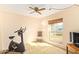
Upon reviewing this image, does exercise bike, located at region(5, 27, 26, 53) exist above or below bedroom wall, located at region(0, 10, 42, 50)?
below

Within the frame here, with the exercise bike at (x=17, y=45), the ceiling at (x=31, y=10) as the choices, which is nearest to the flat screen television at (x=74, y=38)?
the ceiling at (x=31, y=10)

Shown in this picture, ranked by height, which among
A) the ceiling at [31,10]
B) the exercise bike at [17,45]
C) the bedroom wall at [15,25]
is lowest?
the exercise bike at [17,45]

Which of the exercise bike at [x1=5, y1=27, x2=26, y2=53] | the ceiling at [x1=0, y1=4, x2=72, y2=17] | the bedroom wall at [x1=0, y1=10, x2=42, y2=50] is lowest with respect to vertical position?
the exercise bike at [x1=5, y1=27, x2=26, y2=53]

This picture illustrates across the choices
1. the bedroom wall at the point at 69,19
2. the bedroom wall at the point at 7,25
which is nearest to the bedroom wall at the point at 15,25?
the bedroom wall at the point at 7,25

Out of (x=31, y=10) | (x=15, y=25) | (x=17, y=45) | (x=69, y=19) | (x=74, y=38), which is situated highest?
(x=31, y=10)

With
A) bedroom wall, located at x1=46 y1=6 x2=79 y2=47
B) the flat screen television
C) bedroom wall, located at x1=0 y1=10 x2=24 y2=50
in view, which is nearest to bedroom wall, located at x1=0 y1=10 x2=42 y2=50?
bedroom wall, located at x1=0 y1=10 x2=24 y2=50

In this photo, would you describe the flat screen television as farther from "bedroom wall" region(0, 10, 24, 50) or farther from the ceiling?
"bedroom wall" region(0, 10, 24, 50)

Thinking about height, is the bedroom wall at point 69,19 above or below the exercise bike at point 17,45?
above

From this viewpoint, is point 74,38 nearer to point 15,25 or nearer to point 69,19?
point 69,19

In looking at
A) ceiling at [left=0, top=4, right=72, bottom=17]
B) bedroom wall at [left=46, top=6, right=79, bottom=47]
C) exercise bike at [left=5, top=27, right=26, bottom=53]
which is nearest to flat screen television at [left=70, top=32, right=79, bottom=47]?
bedroom wall at [left=46, top=6, right=79, bottom=47]

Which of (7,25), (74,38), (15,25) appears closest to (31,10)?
(15,25)

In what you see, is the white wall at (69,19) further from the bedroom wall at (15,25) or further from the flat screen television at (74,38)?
the bedroom wall at (15,25)
